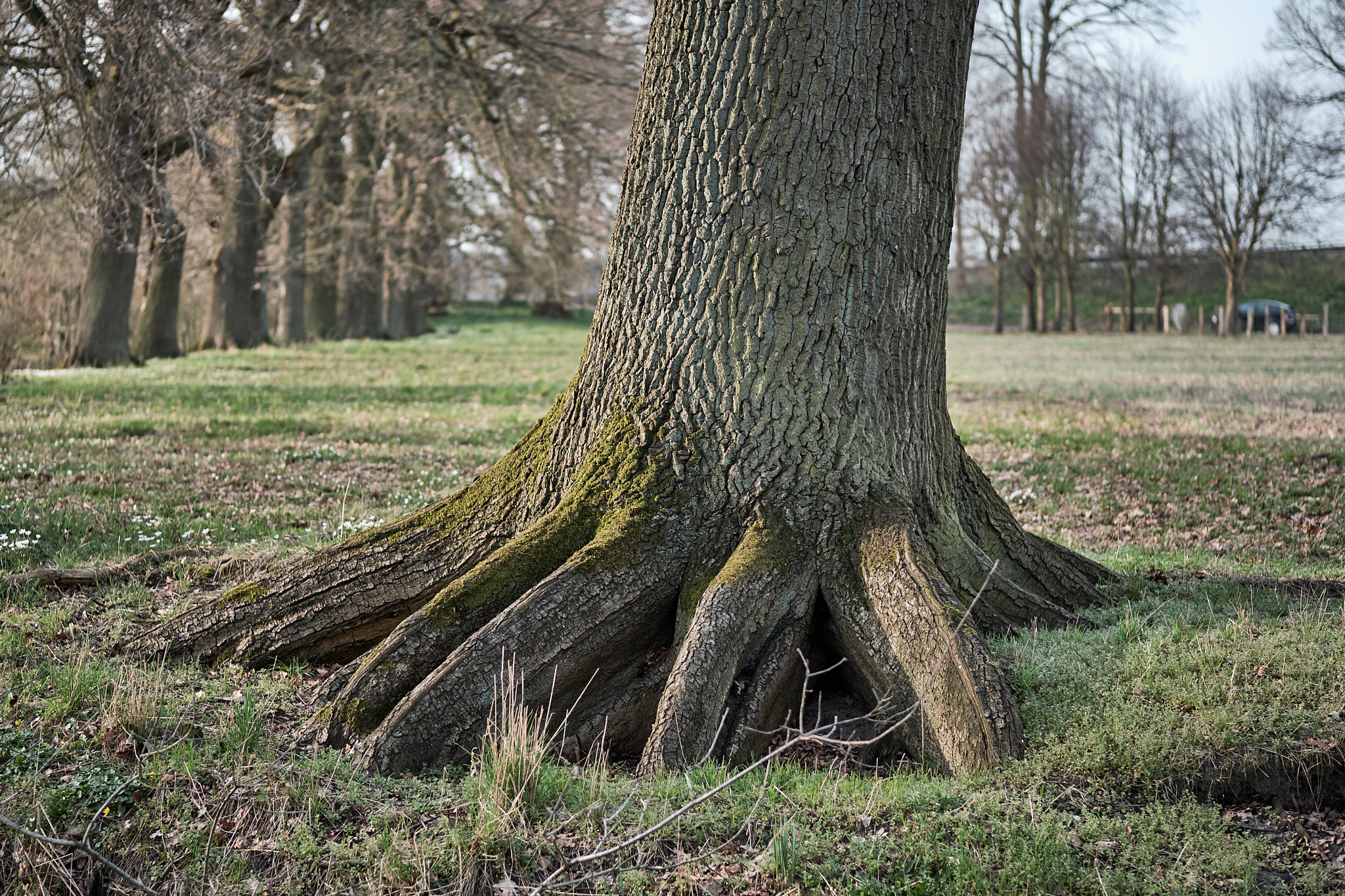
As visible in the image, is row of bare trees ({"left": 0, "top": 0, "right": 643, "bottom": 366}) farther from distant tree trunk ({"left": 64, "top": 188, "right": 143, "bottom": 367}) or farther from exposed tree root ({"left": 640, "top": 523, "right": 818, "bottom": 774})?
exposed tree root ({"left": 640, "top": 523, "right": 818, "bottom": 774})

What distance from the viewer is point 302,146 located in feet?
77.7

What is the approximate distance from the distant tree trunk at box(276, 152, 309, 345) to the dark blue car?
124 ft

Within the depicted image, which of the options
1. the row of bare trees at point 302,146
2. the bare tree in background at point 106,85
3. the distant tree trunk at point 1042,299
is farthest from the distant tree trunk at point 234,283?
the distant tree trunk at point 1042,299

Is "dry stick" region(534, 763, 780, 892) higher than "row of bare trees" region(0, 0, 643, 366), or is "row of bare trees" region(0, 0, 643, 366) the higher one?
"row of bare trees" region(0, 0, 643, 366)

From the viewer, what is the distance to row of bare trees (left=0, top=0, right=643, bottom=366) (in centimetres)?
835

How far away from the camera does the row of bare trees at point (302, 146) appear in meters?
8.35

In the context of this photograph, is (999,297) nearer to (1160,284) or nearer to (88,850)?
(1160,284)

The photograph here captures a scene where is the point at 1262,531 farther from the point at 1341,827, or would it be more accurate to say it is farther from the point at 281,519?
the point at 281,519

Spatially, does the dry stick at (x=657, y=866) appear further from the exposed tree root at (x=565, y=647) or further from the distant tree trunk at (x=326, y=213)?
the distant tree trunk at (x=326, y=213)

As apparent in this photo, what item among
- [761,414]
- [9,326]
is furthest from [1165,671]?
[9,326]

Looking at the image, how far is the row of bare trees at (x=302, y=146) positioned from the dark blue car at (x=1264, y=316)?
3217 centimetres

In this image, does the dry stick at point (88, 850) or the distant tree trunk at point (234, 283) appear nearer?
the dry stick at point (88, 850)

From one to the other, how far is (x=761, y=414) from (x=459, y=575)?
166 cm

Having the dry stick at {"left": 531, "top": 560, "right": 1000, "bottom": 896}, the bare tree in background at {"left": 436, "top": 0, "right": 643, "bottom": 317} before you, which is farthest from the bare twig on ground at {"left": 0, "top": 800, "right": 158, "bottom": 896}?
the bare tree in background at {"left": 436, "top": 0, "right": 643, "bottom": 317}
